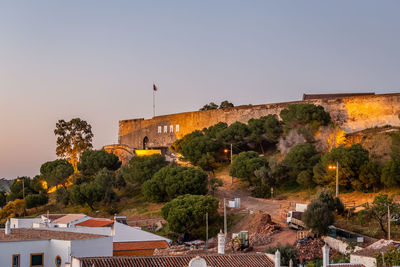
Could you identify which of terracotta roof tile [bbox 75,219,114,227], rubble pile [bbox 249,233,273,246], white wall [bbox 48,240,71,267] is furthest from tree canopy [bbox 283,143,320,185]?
white wall [bbox 48,240,71,267]

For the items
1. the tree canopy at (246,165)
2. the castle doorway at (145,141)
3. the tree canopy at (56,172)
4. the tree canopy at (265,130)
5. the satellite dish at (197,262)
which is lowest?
the satellite dish at (197,262)

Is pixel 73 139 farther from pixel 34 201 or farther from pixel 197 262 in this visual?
pixel 197 262

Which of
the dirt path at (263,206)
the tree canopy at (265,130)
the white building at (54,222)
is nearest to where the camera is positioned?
the dirt path at (263,206)

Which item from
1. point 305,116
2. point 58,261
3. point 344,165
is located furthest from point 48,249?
point 305,116

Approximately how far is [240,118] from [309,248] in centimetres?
2554

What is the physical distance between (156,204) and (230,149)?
918cm

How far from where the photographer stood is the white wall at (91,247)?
20391 millimetres

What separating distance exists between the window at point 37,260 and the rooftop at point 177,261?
4.91 metres

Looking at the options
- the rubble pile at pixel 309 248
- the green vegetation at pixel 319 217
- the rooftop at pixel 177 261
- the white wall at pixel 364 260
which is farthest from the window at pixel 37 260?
the green vegetation at pixel 319 217

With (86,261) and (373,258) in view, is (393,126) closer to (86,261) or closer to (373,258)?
(373,258)

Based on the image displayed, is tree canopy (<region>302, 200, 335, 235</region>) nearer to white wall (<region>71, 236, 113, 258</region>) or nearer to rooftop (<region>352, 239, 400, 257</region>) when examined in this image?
rooftop (<region>352, 239, 400, 257</region>)

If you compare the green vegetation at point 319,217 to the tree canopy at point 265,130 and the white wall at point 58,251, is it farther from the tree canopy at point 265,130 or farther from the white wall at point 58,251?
the tree canopy at point 265,130

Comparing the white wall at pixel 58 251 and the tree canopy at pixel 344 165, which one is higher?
the tree canopy at pixel 344 165

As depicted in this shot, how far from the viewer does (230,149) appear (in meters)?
46.2
